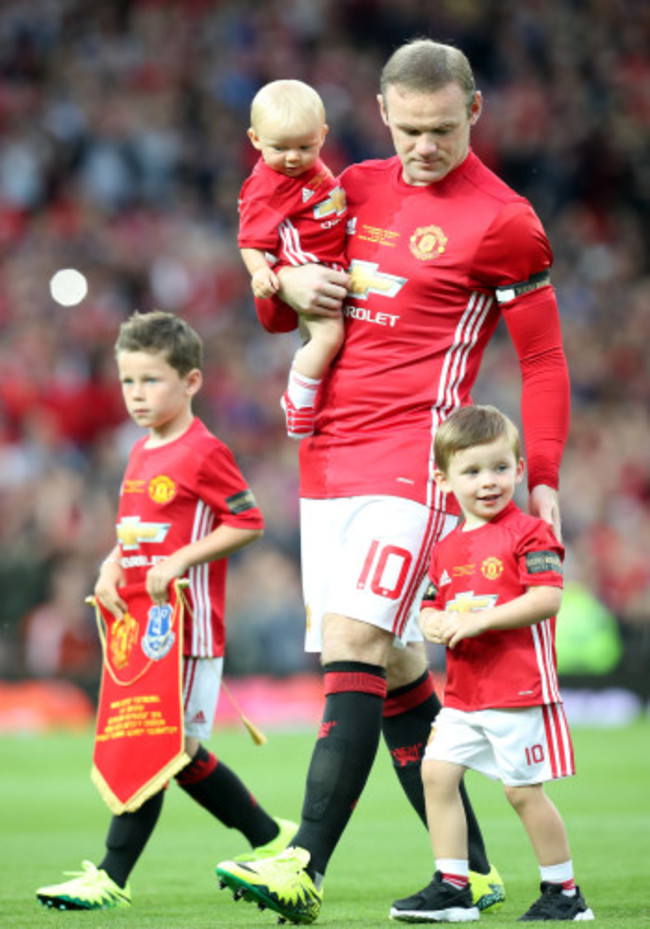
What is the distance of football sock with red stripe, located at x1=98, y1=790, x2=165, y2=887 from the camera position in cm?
546

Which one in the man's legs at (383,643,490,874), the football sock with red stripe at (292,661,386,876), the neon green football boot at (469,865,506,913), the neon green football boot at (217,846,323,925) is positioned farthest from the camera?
the man's legs at (383,643,490,874)

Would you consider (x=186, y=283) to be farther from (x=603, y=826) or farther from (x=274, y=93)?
(x=274, y=93)

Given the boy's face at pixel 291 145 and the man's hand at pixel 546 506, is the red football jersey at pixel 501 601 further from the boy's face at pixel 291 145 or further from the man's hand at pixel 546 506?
the boy's face at pixel 291 145

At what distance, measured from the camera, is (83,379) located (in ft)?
52.5

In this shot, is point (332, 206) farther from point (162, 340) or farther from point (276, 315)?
point (162, 340)

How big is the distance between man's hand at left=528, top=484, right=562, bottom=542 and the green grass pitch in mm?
1057

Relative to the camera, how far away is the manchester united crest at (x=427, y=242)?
4.98m

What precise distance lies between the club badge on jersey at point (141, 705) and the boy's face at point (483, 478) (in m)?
1.18

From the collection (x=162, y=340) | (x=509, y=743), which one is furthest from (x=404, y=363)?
(x=162, y=340)

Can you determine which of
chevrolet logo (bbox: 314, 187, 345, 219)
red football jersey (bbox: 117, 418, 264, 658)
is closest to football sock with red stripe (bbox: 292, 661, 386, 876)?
red football jersey (bbox: 117, 418, 264, 658)

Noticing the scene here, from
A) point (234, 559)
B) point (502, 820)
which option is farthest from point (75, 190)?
point (502, 820)

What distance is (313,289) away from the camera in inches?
195

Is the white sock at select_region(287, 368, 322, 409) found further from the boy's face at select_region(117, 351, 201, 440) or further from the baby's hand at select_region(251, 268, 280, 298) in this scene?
the boy's face at select_region(117, 351, 201, 440)

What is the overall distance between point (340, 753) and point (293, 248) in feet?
4.72
